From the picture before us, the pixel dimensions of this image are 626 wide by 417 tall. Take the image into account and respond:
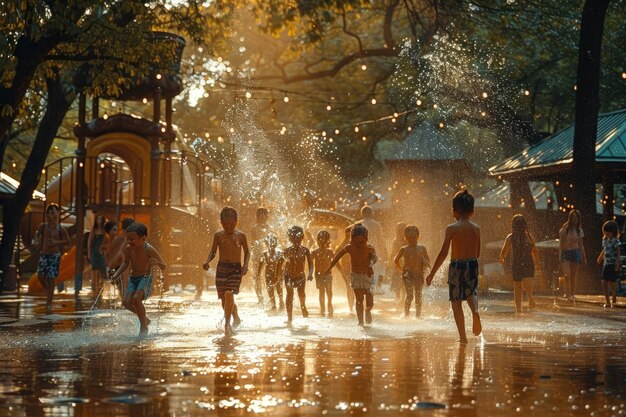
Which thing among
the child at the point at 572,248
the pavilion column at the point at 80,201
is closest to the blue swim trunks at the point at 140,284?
the child at the point at 572,248

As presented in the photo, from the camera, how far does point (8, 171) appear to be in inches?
2184

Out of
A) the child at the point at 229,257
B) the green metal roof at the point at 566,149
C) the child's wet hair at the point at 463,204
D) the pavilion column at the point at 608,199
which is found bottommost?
the child at the point at 229,257

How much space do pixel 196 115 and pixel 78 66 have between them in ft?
119

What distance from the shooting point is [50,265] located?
77.0 ft

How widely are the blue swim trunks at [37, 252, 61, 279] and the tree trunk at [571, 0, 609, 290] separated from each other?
1254cm

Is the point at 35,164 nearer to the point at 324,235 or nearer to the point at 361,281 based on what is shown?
the point at 324,235

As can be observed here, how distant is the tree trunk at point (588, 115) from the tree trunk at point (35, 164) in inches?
469

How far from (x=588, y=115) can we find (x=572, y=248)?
193 inches

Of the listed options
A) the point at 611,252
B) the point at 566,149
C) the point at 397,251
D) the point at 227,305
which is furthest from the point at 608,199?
the point at 227,305

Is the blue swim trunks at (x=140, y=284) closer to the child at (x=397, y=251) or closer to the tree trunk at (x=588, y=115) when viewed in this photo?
the child at (x=397, y=251)

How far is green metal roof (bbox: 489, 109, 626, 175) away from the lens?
3005cm

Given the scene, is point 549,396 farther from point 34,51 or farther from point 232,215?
point 34,51

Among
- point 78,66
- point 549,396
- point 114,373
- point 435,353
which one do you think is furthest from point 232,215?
point 78,66

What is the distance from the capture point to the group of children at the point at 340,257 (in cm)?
1484
